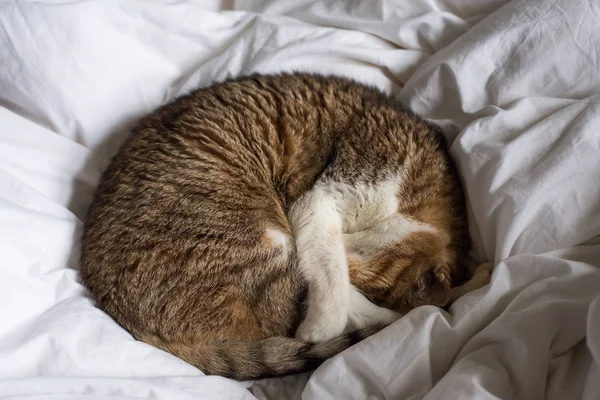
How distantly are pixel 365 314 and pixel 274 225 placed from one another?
0.39 meters

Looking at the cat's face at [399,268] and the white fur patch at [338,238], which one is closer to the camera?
the white fur patch at [338,238]

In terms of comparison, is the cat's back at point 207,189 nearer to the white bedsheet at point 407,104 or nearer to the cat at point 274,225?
the cat at point 274,225

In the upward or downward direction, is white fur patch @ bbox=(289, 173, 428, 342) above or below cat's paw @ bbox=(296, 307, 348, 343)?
above

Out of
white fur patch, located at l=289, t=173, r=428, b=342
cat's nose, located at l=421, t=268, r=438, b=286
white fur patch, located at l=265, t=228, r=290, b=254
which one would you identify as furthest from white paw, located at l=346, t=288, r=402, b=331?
white fur patch, located at l=265, t=228, r=290, b=254

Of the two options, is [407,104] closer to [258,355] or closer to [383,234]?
[383,234]

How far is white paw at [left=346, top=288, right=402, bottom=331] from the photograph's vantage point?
5.18 ft

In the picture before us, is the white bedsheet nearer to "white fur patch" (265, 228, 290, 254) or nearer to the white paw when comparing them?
the white paw

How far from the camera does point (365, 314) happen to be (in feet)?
5.27

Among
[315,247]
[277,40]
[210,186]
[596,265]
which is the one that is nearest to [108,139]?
[210,186]

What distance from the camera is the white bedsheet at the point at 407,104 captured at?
4.15ft

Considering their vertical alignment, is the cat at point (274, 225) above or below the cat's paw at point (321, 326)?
above

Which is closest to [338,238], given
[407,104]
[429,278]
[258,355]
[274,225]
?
[274,225]

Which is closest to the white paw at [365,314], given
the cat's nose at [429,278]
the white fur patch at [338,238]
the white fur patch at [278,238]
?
the white fur patch at [338,238]

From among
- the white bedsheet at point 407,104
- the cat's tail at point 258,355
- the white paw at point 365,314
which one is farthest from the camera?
the white paw at point 365,314
